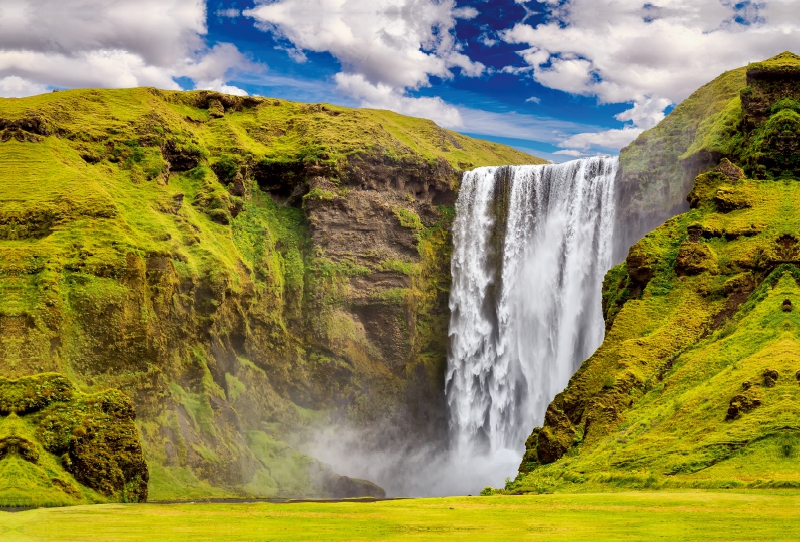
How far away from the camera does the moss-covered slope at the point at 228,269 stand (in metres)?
65.9

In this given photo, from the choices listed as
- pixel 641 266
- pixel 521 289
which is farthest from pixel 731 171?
pixel 521 289

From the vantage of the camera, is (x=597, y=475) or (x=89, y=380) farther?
(x=89, y=380)

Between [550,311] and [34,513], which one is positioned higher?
[550,311]

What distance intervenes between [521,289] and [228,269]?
98.7 feet

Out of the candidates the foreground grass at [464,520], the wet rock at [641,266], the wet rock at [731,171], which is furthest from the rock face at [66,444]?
the wet rock at [731,171]

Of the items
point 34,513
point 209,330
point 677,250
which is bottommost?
point 34,513

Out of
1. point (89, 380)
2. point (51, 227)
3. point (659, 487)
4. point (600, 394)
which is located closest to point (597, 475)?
point (659, 487)

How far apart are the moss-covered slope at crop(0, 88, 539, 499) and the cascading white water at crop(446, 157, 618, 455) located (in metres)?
3.29

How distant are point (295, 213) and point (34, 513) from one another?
64382mm

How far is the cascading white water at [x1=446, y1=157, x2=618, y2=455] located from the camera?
80.5 m

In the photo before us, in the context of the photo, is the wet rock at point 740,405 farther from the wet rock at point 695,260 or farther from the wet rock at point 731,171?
the wet rock at point 731,171

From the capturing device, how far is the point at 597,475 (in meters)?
37.0

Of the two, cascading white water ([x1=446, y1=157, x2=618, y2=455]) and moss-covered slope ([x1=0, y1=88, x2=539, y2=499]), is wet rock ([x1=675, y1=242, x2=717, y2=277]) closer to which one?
cascading white water ([x1=446, y1=157, x2=618, y2=455])

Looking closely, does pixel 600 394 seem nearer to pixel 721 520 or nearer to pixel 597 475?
pixel 597 475
